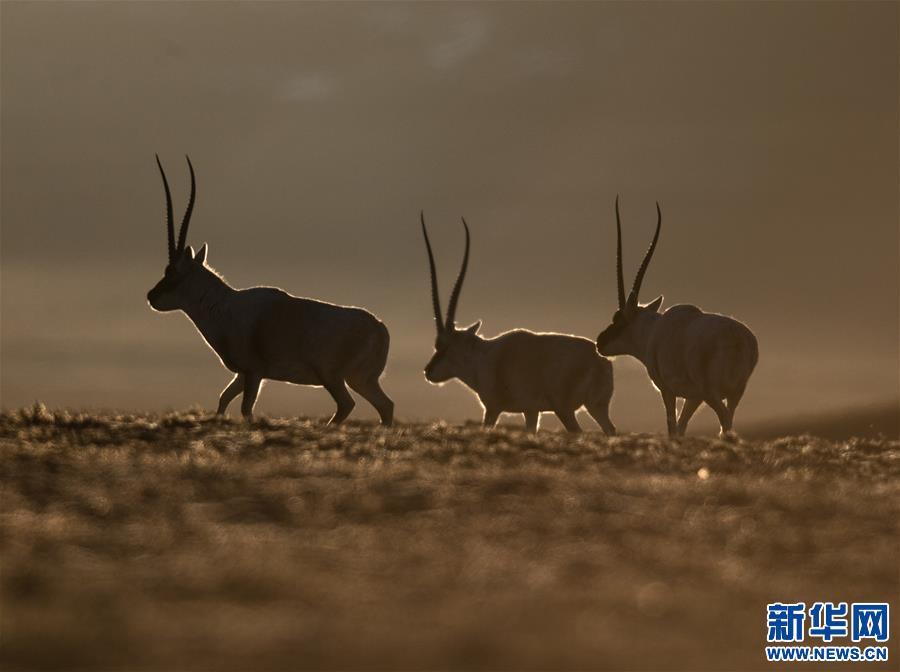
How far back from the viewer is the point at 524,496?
34.5ft

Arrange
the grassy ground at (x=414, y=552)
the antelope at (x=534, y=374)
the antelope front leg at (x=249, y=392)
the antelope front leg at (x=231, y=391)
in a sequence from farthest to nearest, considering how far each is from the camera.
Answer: the antelope at (x=534, y=374) < the antelope front leg at (x=231, y=391) < the antelope front leg at (x=249, y=392) < the grassy ground at (x=414, y=552)

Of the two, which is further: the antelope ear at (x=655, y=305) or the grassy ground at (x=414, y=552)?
the antelope ear at (x=655, y=305)

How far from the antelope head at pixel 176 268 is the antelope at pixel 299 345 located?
2.66 ft

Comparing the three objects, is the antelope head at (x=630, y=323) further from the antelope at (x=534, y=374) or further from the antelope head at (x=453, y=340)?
the antelope head at (x=453, y=340)

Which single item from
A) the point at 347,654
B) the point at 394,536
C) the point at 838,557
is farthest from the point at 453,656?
the point at 838,557

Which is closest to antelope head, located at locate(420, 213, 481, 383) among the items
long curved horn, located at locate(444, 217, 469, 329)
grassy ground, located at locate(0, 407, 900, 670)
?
long curved horn, located at locate(444, 217, 469, 329)

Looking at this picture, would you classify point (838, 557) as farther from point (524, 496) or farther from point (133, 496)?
point (133, 496)

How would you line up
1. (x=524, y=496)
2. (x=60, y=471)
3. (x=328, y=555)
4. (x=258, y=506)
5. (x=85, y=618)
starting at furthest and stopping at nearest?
1. (x=60, y=471)
2. (x=524, y=496)
3. (x=258, y=506)
4. (x=328, y=555)
5. (x=85, y=618)

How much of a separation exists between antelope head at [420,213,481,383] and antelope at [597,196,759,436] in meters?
2.80

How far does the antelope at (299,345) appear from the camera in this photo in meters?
19.8

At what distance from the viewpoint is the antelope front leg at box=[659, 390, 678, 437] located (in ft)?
67.7

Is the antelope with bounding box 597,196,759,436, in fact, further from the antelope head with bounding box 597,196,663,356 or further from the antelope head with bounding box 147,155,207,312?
the antelope head with bounding box 147,155,207,312

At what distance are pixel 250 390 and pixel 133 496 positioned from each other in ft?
29.6

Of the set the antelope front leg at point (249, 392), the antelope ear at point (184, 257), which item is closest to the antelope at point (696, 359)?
the antelope front leg at point (249, 392)
